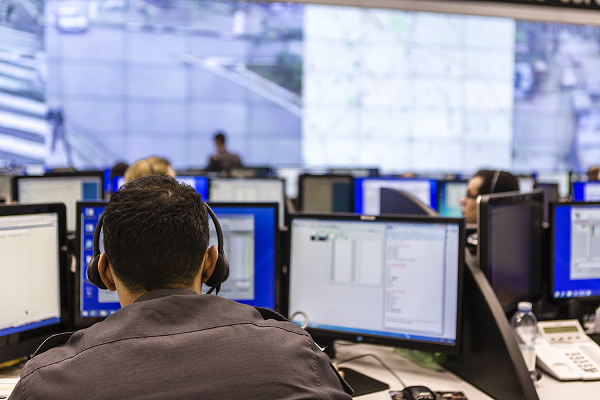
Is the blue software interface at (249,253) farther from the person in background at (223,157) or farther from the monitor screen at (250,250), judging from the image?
the person in background at (223,157)

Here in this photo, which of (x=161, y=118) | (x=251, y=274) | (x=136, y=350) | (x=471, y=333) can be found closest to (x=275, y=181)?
(x=251, y=274)

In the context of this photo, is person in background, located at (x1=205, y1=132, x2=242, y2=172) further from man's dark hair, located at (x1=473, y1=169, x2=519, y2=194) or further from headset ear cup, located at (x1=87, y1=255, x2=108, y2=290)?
headset ear cup, located at (x1=87, y1=255, x2=108, y2=290)

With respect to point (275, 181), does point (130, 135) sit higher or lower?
higher

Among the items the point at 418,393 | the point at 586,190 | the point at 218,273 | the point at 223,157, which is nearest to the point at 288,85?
the point at 223,157

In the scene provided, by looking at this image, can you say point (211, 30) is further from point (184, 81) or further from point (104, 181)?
point (104, 181)

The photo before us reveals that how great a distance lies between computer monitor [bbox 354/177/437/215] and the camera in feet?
12.9

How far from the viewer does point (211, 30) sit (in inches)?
332

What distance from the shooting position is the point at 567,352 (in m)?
1.73

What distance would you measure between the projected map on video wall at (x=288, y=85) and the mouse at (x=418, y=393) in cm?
743

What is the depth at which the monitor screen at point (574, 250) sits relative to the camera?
1.89m

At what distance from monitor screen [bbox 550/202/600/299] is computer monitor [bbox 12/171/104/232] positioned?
7.32 feet

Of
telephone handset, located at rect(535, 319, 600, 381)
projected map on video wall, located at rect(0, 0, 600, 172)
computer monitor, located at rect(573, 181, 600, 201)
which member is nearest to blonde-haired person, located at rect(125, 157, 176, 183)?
telephone handset, located at rect(535, 319, 600, 381)

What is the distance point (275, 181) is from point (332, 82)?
540 centimetres

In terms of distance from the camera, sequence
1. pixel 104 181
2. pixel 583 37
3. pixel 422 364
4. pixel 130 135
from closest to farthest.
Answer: pixel 422 364, pixel 104 181, pixel 130 135, pixel 583 37
